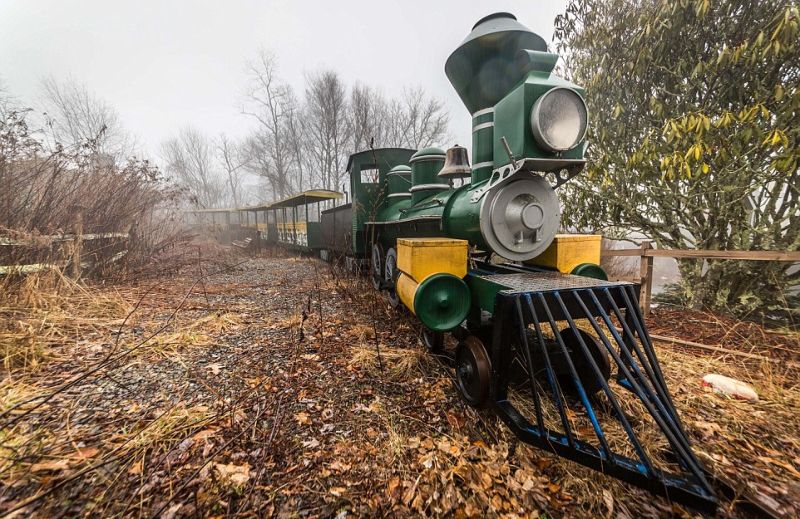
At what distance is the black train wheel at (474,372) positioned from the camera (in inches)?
83.4

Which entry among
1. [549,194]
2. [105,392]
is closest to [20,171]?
[105,392]

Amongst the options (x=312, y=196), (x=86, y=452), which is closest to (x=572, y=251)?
(x=86, y=452)

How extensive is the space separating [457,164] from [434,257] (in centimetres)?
190

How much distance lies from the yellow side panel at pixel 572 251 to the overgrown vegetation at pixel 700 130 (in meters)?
1.98

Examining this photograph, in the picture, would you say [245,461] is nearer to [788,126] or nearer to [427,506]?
[427,506]

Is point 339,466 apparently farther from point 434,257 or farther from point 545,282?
point 545,282

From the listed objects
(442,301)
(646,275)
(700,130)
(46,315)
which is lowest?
(46,315)

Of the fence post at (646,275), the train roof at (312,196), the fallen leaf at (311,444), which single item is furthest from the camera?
the train roof at (312,196)

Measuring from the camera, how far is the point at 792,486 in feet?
5.40

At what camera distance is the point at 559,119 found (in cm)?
226

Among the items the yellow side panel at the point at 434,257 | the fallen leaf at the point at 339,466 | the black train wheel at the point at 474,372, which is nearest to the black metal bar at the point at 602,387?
the black train wheel at the point at 474,372

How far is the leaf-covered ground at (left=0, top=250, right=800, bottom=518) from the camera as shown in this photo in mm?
1533

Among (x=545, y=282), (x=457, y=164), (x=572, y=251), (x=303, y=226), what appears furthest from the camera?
(x=303, y=226)

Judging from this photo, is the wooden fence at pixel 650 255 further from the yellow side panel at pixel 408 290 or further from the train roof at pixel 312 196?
the train roof at pixel 312 196
